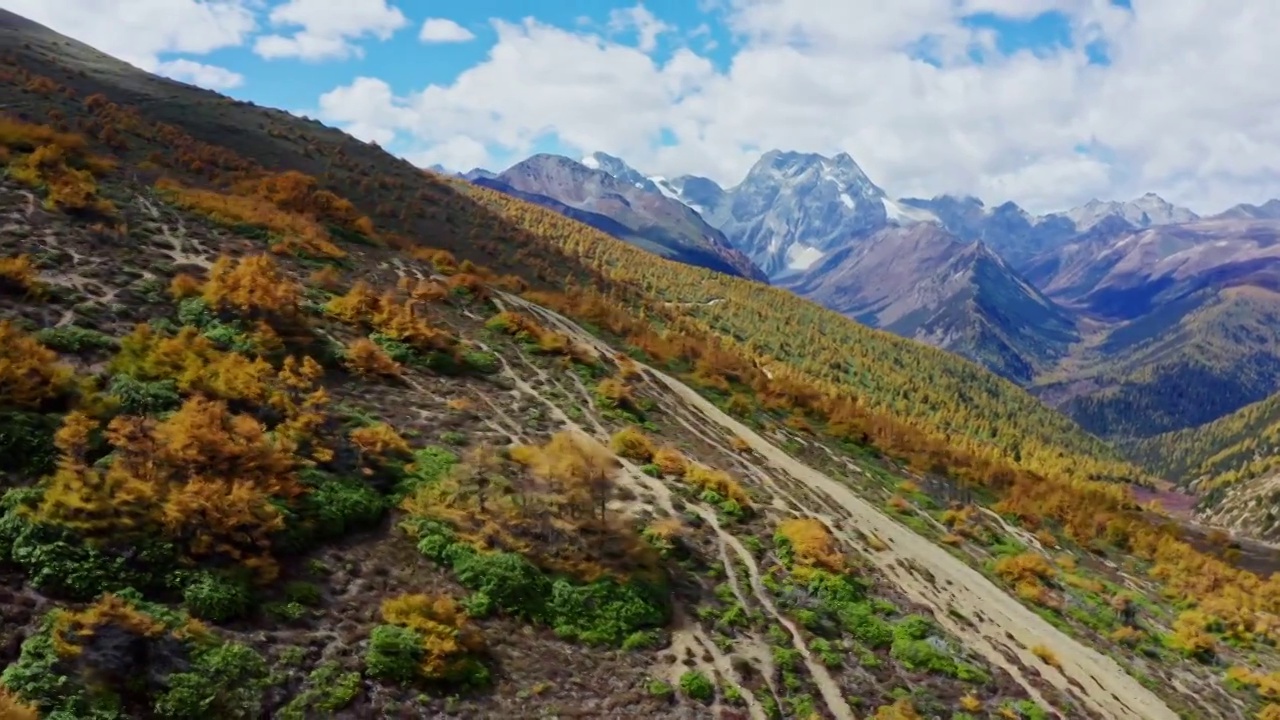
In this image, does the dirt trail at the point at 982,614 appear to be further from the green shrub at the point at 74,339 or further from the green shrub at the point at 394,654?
the green shrub at the point at 74,339

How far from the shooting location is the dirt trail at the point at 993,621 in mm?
23297

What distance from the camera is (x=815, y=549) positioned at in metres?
25.0

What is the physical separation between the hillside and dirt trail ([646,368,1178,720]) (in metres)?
0.16

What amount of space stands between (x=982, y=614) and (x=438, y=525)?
774 inches

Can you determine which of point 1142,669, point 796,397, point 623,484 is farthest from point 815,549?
point 796,397

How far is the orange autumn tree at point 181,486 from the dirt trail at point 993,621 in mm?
20801

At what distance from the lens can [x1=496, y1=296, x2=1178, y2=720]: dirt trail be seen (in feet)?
76.2

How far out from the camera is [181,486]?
16078mm

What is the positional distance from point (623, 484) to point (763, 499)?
6690mm

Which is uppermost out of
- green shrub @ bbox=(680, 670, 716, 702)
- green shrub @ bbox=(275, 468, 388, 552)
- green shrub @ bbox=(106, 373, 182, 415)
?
green shrub @ bbox=(106, 373, 182, 415)

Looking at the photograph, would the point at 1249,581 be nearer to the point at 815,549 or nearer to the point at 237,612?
the point at 815,549

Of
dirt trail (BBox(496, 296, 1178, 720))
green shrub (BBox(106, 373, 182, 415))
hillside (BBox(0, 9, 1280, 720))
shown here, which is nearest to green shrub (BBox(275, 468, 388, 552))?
hillside (BBox(0, 9, 1280, 720))

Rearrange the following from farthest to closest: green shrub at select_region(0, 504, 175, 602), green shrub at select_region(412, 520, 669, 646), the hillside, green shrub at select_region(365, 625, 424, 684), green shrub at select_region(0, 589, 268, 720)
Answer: green shrub at select_region(412, 520, 669, 646)
green shrub at select_region(365, 625, 424, 684)
the hillside
green shrub at select_region(0, 504, 175, 602)
green shrub at select_region(0, 589, 268, 720)

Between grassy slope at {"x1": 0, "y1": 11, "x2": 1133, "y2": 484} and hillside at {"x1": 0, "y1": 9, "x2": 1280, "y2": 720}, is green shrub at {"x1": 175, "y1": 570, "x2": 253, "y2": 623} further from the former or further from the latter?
grassy slope at {"x1": 0, "y1": 11, "x2": 1133, "y2": 484}
